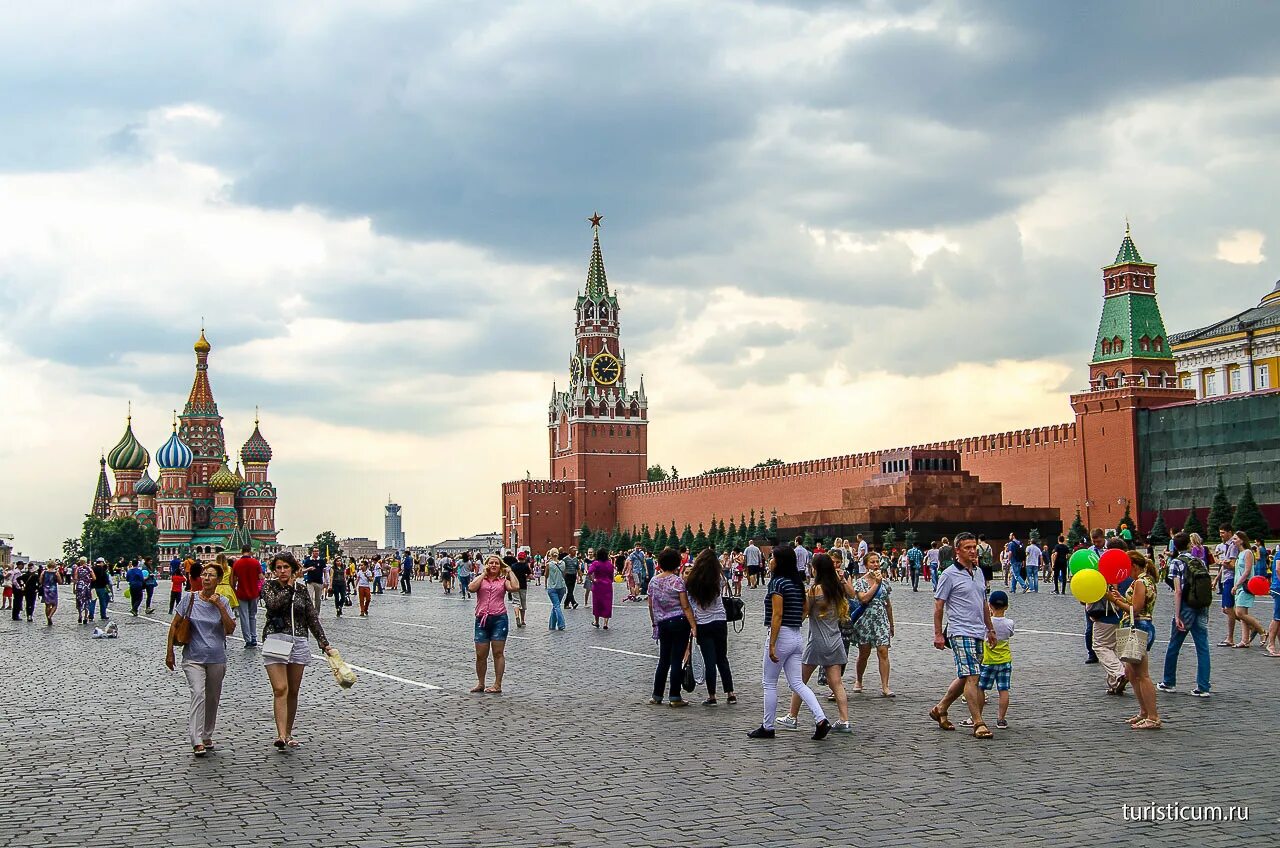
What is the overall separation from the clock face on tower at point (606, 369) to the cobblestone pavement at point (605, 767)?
7602 centimetres

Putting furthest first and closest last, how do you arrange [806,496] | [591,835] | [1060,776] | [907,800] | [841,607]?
1. [806,496]
2. [841,607]
3. [1060,776]
4. [907,800]
5. [591,835]

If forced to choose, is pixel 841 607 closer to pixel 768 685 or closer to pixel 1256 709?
pixel 768 685

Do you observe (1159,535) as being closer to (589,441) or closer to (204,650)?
(204,650)

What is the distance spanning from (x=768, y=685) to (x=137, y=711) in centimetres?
404

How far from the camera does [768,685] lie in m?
7.01

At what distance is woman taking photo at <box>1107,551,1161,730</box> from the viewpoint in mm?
7012

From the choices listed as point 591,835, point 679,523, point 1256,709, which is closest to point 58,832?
point 591,835

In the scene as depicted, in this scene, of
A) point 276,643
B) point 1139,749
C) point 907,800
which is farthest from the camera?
point 276,643

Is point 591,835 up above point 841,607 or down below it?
below

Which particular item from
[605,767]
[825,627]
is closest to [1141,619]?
[825,627]

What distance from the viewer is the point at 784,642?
23.3 ft

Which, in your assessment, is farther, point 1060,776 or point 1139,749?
point 1139,749

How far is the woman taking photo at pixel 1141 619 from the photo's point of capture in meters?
7.01

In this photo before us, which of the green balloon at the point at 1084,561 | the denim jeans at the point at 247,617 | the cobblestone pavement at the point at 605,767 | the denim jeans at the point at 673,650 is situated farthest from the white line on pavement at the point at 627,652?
the green balloon at the point at 1084,561
